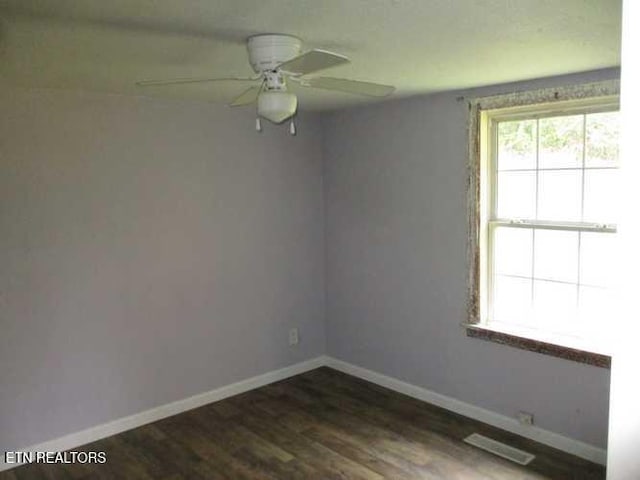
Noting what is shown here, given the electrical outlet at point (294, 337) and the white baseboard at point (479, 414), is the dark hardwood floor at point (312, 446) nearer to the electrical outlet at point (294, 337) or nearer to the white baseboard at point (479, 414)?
the white baseboard at point (479, 414)

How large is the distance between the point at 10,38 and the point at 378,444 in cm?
295

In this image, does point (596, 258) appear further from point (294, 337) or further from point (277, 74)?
point (294, 337)

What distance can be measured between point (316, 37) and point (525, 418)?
8.76ft

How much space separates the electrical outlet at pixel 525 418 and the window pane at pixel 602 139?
160cm

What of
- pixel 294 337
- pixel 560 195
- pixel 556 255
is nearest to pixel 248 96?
pixel 560 195

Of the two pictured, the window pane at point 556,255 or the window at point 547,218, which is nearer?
the window at point 547,218

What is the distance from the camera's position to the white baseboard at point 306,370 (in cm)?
312

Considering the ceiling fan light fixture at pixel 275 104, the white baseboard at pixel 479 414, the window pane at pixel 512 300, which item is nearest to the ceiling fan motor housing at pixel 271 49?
the ceiling fan light fixture at pixel 275 104

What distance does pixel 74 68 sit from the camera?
2582 millimetres

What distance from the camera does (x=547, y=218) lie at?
125 inches

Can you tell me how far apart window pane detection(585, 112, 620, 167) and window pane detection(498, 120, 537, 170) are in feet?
1.09

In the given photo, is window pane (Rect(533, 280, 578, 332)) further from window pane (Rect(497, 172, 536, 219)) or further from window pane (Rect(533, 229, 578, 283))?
window pane (Rect(497, 172, 536, 219))

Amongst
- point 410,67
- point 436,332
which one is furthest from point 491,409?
point 410,67

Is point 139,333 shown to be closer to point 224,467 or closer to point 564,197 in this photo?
point 224,467
